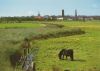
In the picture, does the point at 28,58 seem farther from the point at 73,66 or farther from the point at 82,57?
the point at 82,57

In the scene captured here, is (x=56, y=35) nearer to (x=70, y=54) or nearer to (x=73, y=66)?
(x=70, y=54)

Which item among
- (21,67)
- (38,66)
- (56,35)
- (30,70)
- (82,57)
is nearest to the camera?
(30,70)

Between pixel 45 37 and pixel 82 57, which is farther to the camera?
pixel 45 37

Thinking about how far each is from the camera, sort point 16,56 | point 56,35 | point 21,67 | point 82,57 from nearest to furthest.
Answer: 1. point 21,67
2. point 16,56
3. point 82,57
4. point 56,35

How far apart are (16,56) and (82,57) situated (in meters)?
5.57

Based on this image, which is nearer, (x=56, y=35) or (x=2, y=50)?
(x=2, y=50)

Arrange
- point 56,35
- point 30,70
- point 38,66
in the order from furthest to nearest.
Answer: point 56,35, point 38,66, point 30,70

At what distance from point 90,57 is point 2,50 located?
278 inches

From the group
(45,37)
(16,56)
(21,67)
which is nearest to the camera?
(21,67)

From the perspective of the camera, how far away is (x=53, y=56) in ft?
101

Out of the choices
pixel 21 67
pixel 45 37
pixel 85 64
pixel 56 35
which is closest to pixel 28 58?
pixel 21 67

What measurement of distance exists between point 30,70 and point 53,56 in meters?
11.7

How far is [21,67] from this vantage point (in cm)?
2117

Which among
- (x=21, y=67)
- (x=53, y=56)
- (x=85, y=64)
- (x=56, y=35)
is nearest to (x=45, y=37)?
(x=56, y=35)
